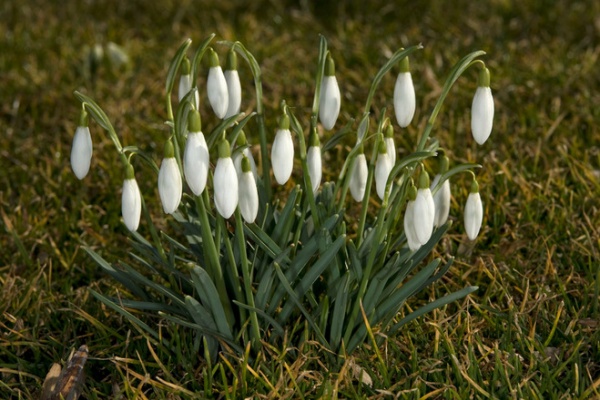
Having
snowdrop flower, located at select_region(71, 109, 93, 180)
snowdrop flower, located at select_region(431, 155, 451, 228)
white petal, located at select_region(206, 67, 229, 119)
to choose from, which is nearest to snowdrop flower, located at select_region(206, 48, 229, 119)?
white petal, located at select_region(206, 67, 229, 119)

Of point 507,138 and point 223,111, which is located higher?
point 223,111

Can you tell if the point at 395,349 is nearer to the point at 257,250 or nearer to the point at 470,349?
the point at 470,349

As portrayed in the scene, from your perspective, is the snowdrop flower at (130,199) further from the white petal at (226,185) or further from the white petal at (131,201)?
the white petal at (226,185)

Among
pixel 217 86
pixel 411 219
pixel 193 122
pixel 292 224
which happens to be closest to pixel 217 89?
pixel 217 86

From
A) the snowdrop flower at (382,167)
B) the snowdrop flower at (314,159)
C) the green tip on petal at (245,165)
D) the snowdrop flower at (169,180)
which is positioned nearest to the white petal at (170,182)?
the snowdrop flower at (169,180)

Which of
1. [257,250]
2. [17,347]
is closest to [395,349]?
[257,250]

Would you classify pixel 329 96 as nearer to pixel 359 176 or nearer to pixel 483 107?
pixel 359 176
